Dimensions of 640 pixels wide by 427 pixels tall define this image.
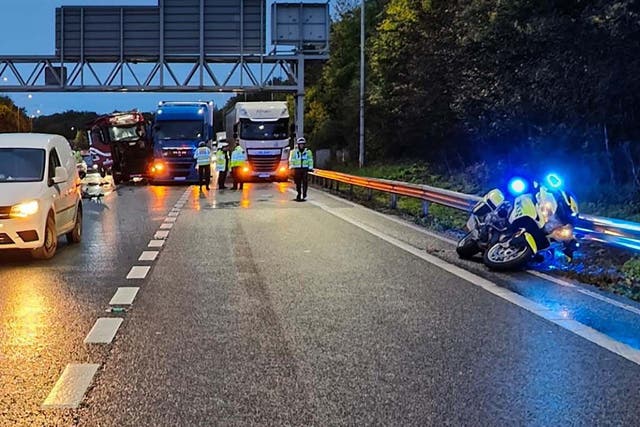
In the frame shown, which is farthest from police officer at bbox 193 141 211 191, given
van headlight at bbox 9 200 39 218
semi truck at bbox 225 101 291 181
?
van headlight at bbox 9 200 39 218

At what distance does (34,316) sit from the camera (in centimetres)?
753

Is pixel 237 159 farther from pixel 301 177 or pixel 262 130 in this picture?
pixel 301 177

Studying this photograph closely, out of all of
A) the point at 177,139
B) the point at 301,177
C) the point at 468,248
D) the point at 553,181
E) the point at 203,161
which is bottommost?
the point at 468,248

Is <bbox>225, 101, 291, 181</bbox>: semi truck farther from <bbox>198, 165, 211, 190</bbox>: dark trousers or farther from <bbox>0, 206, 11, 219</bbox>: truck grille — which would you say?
<bbox>0, 206, 11, 219</bbox>: truck grille

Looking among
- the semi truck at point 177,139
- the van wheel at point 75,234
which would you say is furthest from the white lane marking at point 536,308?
the semi truck at point 177,139

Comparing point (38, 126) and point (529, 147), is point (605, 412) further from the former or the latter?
point (38, 126)

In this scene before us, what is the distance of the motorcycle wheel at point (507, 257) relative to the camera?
9.92 meters

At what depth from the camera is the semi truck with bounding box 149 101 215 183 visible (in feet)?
113

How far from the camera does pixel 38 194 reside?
11.1m

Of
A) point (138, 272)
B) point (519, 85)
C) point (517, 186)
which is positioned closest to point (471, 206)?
point (517, 186)

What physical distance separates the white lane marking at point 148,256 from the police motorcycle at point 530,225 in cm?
451

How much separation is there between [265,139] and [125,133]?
707cm

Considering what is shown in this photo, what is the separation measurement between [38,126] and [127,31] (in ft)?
464

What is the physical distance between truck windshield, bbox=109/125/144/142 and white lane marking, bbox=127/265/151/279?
2809 cm
